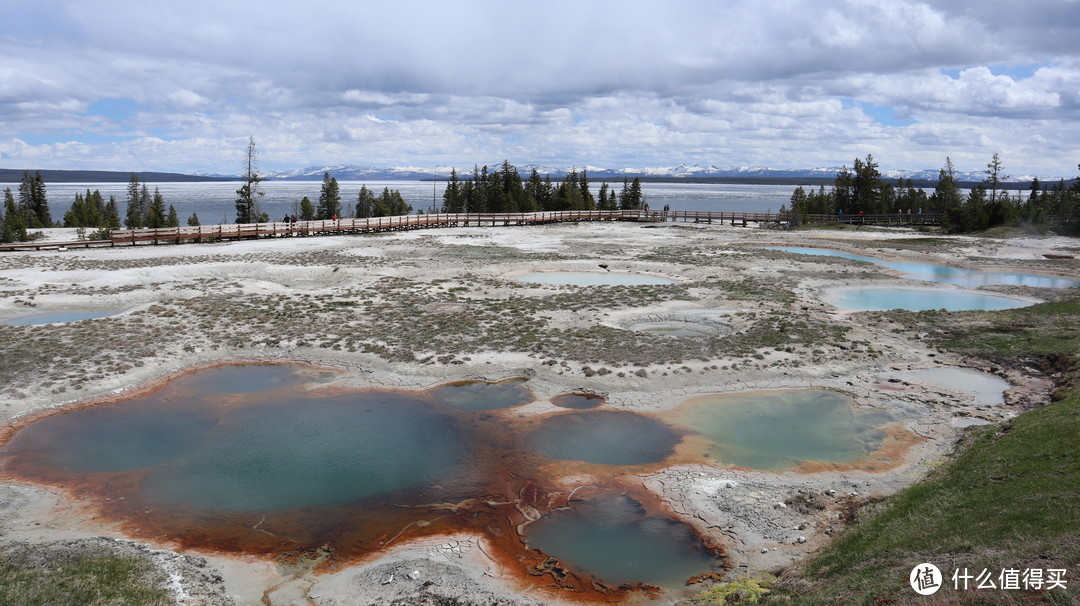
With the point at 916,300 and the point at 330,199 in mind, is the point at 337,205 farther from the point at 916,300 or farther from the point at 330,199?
the point at 916,300

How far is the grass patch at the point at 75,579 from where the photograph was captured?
8750mm

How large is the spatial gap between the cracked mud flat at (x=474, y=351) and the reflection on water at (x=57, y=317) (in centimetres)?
64

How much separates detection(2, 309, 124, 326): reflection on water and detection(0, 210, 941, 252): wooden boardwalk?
2602 cm

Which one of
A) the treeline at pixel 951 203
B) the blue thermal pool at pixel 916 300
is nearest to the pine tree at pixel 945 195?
the treeline at pixel 951 203

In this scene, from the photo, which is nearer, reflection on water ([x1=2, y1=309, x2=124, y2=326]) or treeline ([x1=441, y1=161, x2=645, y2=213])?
reflection on water ([x1=2, y1=309, x2=124, y2=326])

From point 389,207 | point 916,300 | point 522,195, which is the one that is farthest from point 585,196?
point 916,300

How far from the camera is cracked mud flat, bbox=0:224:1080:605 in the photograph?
34.6ft

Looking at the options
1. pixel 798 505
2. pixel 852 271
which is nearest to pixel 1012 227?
pixel 852 271

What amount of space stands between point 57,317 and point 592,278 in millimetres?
26747

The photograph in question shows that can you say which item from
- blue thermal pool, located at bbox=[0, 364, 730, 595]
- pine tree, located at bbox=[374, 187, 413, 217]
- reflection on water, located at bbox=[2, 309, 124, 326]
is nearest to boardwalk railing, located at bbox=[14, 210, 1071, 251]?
reflection on water, located at bbox=[2, 309, 124, 326]

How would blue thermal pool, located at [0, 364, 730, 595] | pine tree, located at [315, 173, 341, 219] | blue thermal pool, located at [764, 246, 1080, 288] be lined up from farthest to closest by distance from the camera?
pine tree, located at [315, 173, 341, 219] → blue thermal pool, located at [764, 246, 1080, 288] → blue thermal pool, located at [0, 364, 730, 595]

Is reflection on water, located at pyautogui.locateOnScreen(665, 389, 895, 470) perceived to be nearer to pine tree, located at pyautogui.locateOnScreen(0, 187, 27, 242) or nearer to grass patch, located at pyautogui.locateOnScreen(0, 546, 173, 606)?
grass patch, located at pyautogui.locateOnScreen(0, 546, 173, 606)

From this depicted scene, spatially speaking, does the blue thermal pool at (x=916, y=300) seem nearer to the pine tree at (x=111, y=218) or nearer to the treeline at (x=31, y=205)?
the pine tree at (x=111, y=218)

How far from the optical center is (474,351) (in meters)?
22.0
